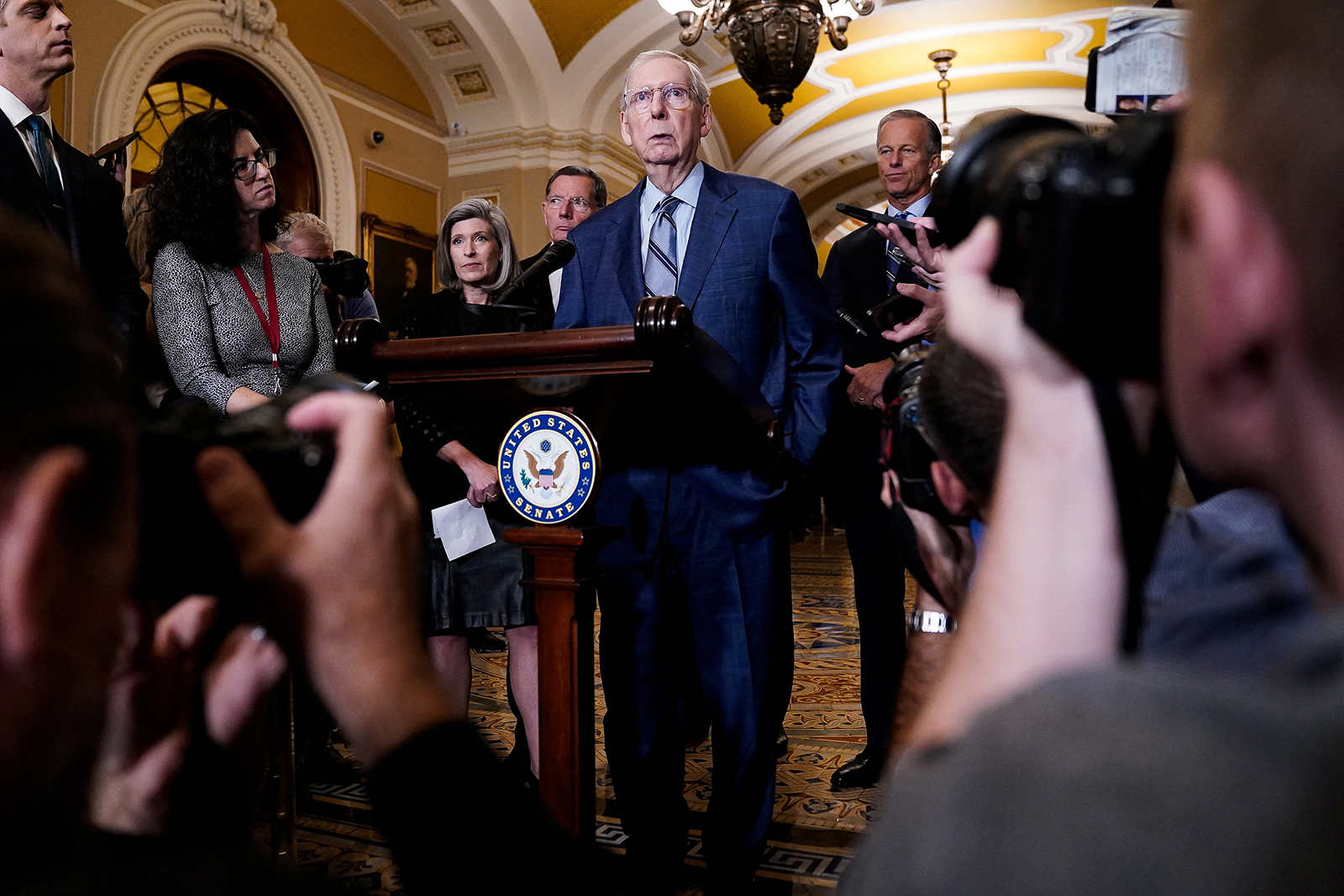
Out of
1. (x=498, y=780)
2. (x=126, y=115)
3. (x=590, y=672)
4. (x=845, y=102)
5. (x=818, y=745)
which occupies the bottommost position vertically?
(x=818, y=745)

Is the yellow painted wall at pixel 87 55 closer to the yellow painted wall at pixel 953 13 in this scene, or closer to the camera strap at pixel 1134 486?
the yellow painted wall at pixel 953 13

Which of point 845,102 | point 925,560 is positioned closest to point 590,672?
point 925,560

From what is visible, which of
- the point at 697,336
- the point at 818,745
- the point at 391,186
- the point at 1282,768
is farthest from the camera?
the point at 391,186

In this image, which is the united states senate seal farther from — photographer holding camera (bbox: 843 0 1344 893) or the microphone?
photographer holding camera (bbox: 843 0 1344 893)

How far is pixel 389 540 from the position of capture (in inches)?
22.4

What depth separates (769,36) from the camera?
5961 mm

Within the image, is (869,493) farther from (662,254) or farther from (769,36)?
(769,36)

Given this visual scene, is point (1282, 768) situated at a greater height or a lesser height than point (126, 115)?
lesser

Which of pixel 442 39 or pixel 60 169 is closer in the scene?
pixel 60 169

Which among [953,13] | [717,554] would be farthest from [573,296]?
[953,13]

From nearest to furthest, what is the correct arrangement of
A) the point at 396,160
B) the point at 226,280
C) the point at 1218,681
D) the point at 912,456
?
the point at 1218,681 < the point at 912,456 < the point at 226,280 < the point at 396,160

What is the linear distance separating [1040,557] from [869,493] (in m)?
2.26

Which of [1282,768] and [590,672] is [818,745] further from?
[1282,768]

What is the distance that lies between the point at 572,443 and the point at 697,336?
281 millimetres
